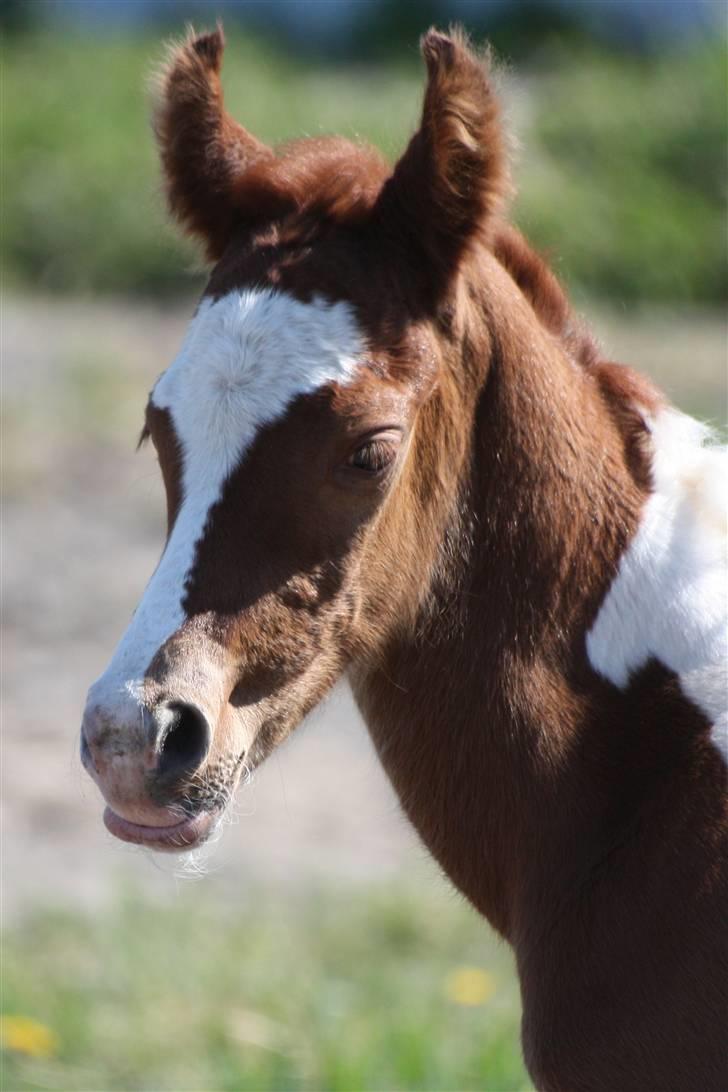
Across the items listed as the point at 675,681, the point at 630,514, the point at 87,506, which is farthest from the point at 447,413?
the point at 87,506

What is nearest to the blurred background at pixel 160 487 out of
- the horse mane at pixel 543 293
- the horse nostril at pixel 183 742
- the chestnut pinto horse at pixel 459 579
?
the horse mane at pixel 543 293

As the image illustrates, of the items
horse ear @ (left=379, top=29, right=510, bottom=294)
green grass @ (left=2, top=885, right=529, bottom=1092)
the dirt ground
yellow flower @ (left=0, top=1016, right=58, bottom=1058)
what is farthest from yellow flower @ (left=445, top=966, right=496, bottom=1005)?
horse ear @ (left=379, top=29, right=510, bottom=294)

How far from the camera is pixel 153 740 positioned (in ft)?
6.81

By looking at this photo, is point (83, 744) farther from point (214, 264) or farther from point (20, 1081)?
point (20, 1081)

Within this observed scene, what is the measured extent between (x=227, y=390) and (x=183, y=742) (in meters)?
0.49

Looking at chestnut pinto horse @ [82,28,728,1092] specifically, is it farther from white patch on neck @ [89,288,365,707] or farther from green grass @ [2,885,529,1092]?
green grass @ [2,885,529,1092]

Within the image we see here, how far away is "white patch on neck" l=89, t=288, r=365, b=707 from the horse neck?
0.89 feet

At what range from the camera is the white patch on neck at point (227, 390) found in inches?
86.4

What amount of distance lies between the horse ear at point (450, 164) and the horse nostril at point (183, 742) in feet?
2.50

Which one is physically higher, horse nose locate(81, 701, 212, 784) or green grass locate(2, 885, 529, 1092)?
horse nose locate(81, 701, 212, 784)

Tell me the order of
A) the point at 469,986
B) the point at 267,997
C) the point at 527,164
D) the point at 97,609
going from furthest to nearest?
the point at 527,164
the point at 97,609
the point at 469,986
the point at 267,997

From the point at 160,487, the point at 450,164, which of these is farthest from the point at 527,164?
the point at 450,164

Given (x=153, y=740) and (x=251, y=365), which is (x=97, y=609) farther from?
(x=153, y=740)

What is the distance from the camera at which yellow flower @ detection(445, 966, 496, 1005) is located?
4145mm
